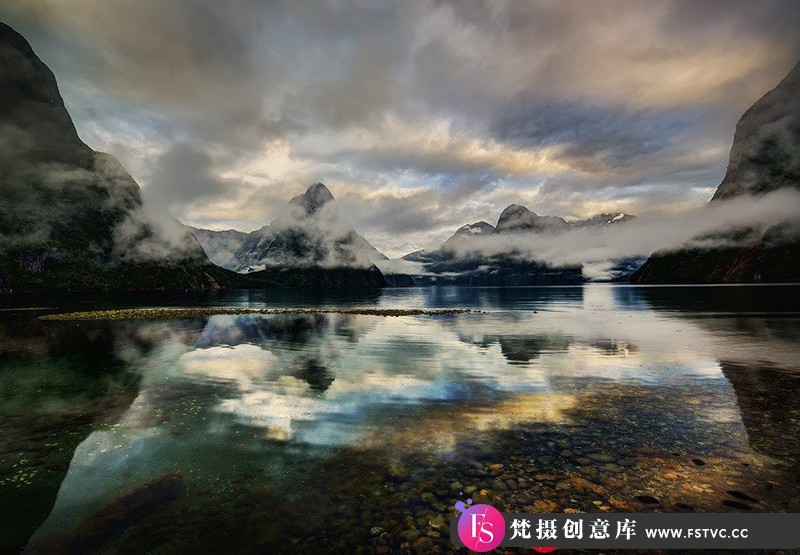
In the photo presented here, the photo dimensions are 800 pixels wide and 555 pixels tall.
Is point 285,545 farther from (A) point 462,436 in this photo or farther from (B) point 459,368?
(B) point 459,368

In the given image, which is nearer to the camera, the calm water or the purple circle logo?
the purple circle logo

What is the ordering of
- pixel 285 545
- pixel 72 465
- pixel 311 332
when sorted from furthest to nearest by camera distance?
pixel 311 332 → pixel 72 465 → pixel 285 545

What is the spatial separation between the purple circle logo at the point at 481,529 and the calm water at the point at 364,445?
590 mm

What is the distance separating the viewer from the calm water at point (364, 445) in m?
11.1

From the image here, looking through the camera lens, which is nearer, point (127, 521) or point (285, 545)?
point (285, 545)

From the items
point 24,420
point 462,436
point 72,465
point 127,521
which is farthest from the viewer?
point 24,420

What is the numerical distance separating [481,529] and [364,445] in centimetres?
713

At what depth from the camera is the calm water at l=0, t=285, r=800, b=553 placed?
11.1 m

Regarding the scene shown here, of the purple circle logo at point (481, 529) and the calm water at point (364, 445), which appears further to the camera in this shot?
the calm water at point (364, 445)

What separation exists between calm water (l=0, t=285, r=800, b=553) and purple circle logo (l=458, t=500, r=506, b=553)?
0.59 metres

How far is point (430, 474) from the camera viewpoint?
13.5 metres

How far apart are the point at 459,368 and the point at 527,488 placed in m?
20.7

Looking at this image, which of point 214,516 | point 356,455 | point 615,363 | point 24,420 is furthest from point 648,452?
point 24,420

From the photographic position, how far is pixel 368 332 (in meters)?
59.6
